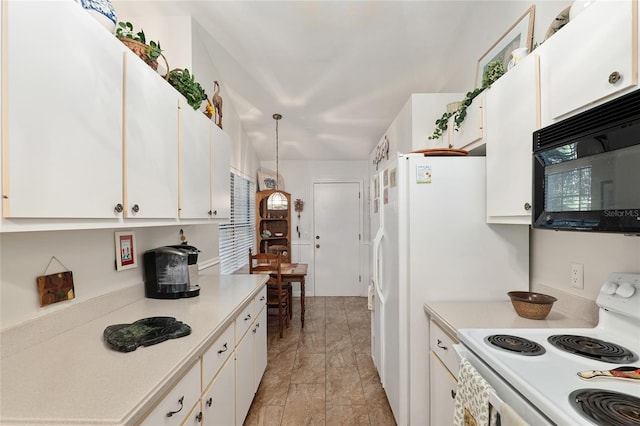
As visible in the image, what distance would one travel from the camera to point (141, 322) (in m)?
1.34

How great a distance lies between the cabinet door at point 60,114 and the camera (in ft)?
2.69

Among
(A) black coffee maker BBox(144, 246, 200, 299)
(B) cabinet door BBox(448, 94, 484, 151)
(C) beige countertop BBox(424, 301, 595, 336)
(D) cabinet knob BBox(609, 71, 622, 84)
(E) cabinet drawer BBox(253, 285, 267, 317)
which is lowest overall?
(E) cabinet drawer BBox(253, 285, 267, 317)

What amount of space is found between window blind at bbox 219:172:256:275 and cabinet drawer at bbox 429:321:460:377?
2525mm

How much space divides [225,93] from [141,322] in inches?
112

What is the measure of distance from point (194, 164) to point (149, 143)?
52 cm

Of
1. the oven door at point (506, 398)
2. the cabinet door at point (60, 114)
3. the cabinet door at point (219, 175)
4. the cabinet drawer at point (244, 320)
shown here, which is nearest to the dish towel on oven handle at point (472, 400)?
the oven door at point (506, 398)

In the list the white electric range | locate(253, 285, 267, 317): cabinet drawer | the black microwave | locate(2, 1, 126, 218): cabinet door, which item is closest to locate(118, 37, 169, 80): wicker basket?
locate(2, 1, 126, 218): cabinet door

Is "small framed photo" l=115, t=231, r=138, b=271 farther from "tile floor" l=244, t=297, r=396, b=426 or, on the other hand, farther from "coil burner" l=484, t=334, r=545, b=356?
"coil burner" l=484, t=334, r=545, b=356

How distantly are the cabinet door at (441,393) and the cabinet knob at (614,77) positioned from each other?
51.9 inches

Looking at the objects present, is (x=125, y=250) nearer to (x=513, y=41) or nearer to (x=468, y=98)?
(x=468, y=98)

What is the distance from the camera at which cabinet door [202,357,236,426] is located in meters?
1.34

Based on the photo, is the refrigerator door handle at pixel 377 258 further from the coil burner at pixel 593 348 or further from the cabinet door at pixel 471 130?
the coil burner at pixel 593 348

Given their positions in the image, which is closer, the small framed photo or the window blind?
the small framed photo

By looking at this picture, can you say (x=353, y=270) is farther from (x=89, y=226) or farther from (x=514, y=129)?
(x=89, y=226)
